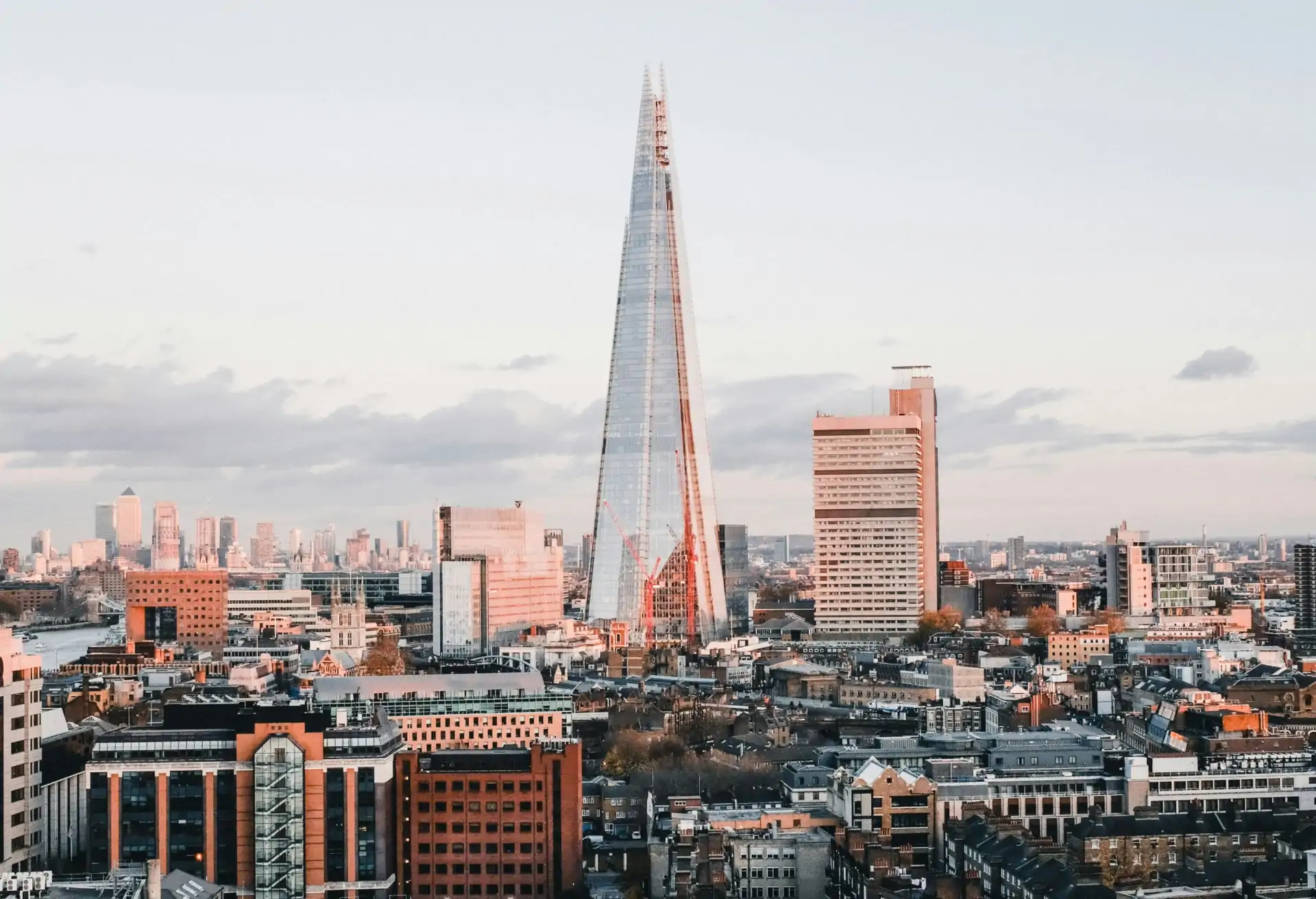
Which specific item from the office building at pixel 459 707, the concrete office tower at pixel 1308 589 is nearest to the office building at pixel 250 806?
the office building at pixel 459 707

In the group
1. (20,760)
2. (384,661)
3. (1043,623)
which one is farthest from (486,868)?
(1043,623)

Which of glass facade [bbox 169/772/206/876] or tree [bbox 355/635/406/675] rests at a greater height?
tree [bbox 355/635/406/675]

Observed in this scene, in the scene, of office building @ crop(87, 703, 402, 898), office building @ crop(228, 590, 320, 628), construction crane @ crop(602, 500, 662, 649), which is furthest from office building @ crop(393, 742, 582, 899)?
office building @ crop(228, 590, 320, 628)

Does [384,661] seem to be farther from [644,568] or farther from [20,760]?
[20,760]

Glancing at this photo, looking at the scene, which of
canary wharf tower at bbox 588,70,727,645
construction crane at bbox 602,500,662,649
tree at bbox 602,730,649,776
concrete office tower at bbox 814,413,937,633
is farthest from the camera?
concrete office tower at bbox 814,413,937,633

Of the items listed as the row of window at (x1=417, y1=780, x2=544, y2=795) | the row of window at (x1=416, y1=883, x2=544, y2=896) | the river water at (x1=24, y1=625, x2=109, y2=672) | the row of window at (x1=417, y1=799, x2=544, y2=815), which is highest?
the river water at (x1=24, y1=625, x2=109, y2=672)

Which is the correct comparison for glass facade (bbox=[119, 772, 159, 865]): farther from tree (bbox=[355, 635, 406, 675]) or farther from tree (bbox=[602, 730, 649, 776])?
tree (bbox=[355, 635, 406, 675])

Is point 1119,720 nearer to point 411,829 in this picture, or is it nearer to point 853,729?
point 853,729
